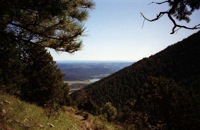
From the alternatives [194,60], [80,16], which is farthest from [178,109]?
[194,60]

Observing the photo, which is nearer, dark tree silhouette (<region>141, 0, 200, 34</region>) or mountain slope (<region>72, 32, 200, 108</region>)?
dark tree silhouette (<region>141, 0, 200, 34</region>)

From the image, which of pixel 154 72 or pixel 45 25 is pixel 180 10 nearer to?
pixel 45 25

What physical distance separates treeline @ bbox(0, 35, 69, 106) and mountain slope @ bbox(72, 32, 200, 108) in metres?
110

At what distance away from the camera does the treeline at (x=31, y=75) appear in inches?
685

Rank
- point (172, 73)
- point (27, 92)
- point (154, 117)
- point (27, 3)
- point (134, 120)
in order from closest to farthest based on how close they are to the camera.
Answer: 1. point (27, 3)
2. point (134, 120)
3. point (27, 92)
4. point (154, 117)
5. point (172, 73)

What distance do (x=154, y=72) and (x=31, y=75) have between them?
5286 inches

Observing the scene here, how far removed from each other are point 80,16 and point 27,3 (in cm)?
285

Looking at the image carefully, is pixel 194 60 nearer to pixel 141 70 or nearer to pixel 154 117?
pixel 141 70

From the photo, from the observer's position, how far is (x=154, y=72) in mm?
150000

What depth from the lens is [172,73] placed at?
146 m

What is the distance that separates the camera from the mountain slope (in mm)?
138750

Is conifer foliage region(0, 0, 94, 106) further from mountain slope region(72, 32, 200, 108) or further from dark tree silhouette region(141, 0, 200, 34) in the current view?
mountain slope region(72, 32, 200, 108)

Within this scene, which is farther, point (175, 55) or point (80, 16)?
point (175, 55)

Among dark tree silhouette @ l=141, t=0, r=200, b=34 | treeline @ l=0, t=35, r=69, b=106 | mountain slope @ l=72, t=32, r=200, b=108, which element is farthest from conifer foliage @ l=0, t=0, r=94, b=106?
mountain slope @ l=72, t=32, r=200, b=108
